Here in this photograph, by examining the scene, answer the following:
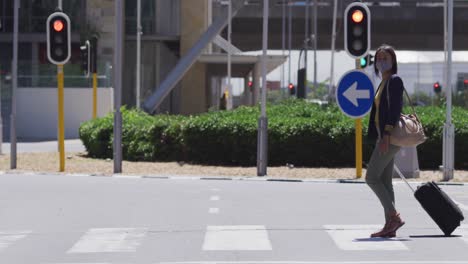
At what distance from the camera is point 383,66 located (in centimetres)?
1225

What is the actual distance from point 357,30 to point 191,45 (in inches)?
1525

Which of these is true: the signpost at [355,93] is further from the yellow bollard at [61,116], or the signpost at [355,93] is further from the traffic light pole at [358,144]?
the yellow bollard at [61,116]

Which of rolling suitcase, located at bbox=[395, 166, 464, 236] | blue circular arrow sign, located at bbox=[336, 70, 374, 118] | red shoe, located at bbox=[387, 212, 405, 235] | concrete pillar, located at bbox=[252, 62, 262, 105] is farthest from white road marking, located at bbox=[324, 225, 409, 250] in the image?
concrete pillar, located at bbox=[252, 62, 262, 105]

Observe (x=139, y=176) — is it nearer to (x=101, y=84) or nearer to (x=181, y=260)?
(x=181, y=260)

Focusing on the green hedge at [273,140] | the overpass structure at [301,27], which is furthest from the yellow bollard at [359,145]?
the overpass structure at [301,27]

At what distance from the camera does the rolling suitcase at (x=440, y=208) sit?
1214cm

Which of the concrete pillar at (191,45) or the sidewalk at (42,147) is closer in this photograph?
the sidewalk at (42,147)

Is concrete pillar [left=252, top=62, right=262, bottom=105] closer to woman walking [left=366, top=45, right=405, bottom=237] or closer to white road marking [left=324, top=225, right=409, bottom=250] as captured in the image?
white road marking [left=324, top=225, right=409, bottom=250]

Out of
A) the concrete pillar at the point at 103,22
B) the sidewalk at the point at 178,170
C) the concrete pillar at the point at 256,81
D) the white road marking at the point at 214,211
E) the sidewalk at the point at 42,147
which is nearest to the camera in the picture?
the white road marking at the point at 214,211

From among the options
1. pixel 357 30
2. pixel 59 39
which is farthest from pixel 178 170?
pixel 357 30

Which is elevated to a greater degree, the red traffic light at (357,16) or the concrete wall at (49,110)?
→ the red traffic light at (357,16)

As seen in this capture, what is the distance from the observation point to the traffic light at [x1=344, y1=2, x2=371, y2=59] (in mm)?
21906

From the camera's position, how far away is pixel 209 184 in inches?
831

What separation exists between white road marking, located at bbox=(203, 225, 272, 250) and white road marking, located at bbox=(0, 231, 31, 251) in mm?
1878
